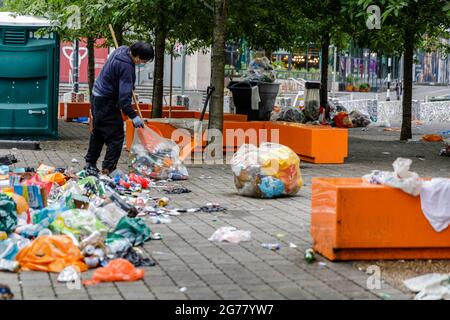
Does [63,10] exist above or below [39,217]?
above

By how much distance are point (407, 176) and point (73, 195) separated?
10.6 ft

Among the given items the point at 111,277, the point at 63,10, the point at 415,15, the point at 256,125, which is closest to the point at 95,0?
the point at 63,10

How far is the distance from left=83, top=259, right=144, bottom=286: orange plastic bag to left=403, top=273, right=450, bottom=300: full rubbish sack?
1.84 m

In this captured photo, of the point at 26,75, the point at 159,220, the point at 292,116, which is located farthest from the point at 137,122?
the point at 292,116

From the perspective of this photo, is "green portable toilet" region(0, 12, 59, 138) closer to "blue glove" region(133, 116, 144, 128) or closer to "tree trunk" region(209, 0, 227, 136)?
"tree trunk" region(209, 0, 227, 136)

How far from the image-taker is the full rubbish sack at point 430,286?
6406mm

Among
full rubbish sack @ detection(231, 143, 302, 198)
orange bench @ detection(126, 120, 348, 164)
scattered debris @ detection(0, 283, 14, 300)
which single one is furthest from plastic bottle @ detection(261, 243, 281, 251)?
orange bench @ detection(126, 120, 348, 164)

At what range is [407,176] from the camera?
25.6 ft

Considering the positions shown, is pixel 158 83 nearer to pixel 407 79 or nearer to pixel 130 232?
pixel 407 79

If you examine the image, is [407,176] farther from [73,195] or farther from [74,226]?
[73,195]

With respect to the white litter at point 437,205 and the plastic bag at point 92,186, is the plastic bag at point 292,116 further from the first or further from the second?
the white litter at point 437,205

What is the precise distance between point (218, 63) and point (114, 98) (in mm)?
4202

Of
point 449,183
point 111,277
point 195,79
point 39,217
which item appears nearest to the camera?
point 111,277

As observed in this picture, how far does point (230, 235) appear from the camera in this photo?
851 centimetres
